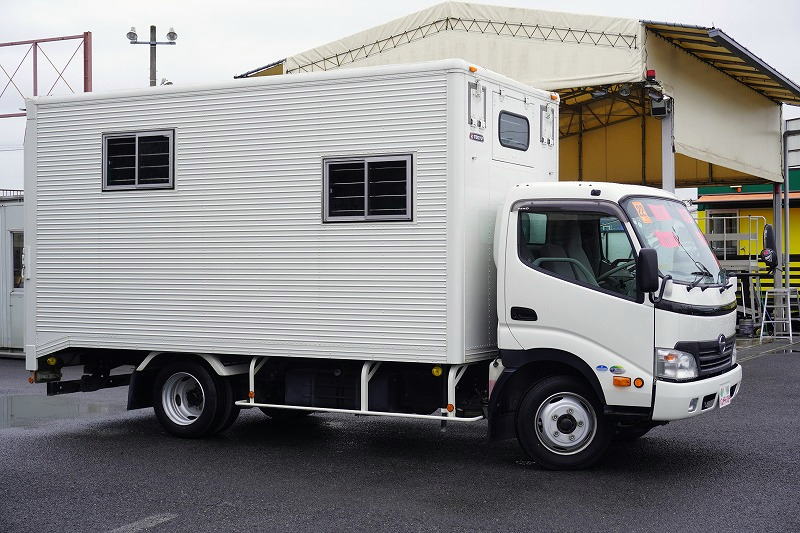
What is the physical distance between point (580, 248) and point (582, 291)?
0.39 m

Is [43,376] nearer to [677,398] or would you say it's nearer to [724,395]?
[677,398]

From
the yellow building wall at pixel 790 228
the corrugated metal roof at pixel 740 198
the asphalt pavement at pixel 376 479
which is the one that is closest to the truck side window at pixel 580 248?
the asphalt pavement at pixel 376 479

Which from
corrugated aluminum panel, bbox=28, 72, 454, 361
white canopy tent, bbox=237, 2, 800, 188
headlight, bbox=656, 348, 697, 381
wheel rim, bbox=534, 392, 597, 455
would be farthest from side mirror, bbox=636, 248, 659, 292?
white canopy tent, bbox=237, 2, 800, 188

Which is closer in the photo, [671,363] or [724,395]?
[671,363]

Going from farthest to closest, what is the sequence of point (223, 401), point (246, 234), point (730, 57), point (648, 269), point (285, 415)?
1. point (730, 57)
2. point (285, 415)
3. point (223, 401)
4. point (246, 234)
5. point (648, 269)

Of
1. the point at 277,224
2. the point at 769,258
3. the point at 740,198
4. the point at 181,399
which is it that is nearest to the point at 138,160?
the point at 277,224

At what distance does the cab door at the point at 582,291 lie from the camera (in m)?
7.87

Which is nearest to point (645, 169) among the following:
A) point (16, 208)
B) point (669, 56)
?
point (669, 56)

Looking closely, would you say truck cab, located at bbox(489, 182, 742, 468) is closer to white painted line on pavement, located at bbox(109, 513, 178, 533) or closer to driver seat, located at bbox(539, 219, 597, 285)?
driver seat, located at bbox(539, 219, 597, 285)

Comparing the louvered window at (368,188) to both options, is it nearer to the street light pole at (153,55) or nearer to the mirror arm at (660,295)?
the mirror arm at (660,295)

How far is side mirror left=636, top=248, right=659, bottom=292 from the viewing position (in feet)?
24.7

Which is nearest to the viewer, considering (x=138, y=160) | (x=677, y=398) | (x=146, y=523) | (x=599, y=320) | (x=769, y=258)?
(x=146, y=523)

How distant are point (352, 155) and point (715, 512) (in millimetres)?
4338

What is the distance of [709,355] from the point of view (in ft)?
26.3
